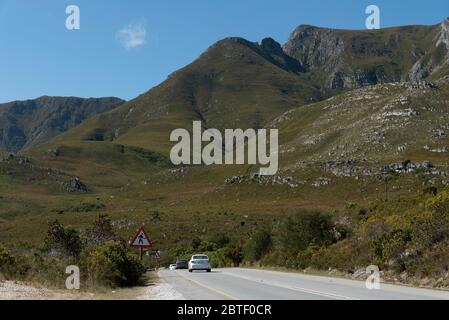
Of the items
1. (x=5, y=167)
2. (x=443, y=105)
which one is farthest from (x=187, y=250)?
(x=5, y=167)

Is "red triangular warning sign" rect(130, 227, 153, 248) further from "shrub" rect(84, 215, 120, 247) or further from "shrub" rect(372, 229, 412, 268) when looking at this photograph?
"shrub" rect(84, 215, 120, 247)

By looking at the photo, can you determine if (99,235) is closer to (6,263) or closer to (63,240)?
(63,240)

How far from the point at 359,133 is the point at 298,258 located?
84.8m

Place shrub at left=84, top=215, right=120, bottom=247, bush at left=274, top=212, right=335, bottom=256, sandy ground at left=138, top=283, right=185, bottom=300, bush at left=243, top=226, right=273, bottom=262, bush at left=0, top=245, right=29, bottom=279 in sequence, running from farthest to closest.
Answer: bush at left=243, top=226, right=273, bottom=262 → bush at left=274, top=212, right=335, bottom=256 → shrub at left=84, top=215, right=120, bottom=247 → bush at left=0, top=245, right=29, bottom=279 → sandy ground at left=138, top=283, right=185, bottom=300

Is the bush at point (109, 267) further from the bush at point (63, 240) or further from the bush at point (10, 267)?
the bush at point (63, 240)

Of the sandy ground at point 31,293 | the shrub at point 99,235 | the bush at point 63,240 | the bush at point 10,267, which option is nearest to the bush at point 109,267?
the bush at point 10,267

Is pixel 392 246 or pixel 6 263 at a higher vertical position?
pixel 6 263

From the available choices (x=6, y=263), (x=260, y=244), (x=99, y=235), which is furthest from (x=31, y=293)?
(x=260, y=244)

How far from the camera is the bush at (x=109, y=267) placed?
877 inches

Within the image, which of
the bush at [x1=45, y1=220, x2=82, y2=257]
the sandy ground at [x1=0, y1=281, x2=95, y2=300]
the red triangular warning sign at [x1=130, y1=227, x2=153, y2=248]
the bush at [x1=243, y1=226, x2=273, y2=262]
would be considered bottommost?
the bush at [x1=243, y1=226, x2=273, y2=262]

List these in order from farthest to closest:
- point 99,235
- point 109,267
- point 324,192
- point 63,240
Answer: point 324,192 → point 99,235 → point 63,240 → point 109,267

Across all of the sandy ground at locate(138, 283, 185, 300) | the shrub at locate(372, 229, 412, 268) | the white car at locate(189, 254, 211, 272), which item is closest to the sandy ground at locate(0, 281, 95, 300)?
the sandy ground at locate(138, 283, 185, 300)

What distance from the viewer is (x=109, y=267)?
22812 millimetres

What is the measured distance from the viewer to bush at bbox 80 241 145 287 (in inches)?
877
